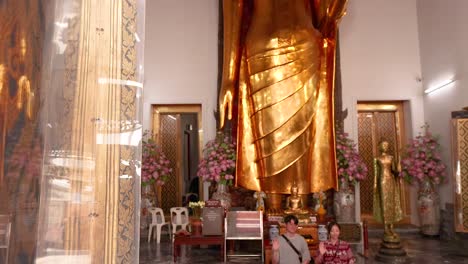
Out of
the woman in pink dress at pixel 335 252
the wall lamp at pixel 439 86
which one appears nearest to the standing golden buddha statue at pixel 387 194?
the wall lamp at pixel 439 86

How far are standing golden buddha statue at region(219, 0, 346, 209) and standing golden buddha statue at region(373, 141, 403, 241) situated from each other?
1.26 m

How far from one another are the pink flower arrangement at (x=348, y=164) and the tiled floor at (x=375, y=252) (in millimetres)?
966

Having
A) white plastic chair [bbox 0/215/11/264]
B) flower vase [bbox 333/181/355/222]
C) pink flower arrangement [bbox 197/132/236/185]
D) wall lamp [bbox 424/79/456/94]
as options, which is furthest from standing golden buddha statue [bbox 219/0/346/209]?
white plastic chair [bbox 0/215/11/264]

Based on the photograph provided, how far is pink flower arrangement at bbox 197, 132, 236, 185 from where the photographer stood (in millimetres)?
5984

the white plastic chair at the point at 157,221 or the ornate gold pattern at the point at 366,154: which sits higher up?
the ornate gold pattern at the point at 366,154

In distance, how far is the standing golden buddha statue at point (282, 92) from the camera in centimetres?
589

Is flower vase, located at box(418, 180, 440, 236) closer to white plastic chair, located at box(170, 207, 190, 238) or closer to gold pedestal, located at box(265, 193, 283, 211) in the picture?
gold pedestal, located at box(265, 193, 283, 211)

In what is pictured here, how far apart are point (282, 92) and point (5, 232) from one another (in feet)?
15.5

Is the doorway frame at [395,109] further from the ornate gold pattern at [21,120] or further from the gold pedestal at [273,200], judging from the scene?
the ornate gold pattern at [21,120]

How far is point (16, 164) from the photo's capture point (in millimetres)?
1641

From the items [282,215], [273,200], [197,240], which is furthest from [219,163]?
[197,240]

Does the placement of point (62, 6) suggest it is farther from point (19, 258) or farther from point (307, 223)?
point (307, 223)

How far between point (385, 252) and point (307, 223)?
92 cm

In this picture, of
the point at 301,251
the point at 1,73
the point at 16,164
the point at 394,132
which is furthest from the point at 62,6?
the point at 394,132
